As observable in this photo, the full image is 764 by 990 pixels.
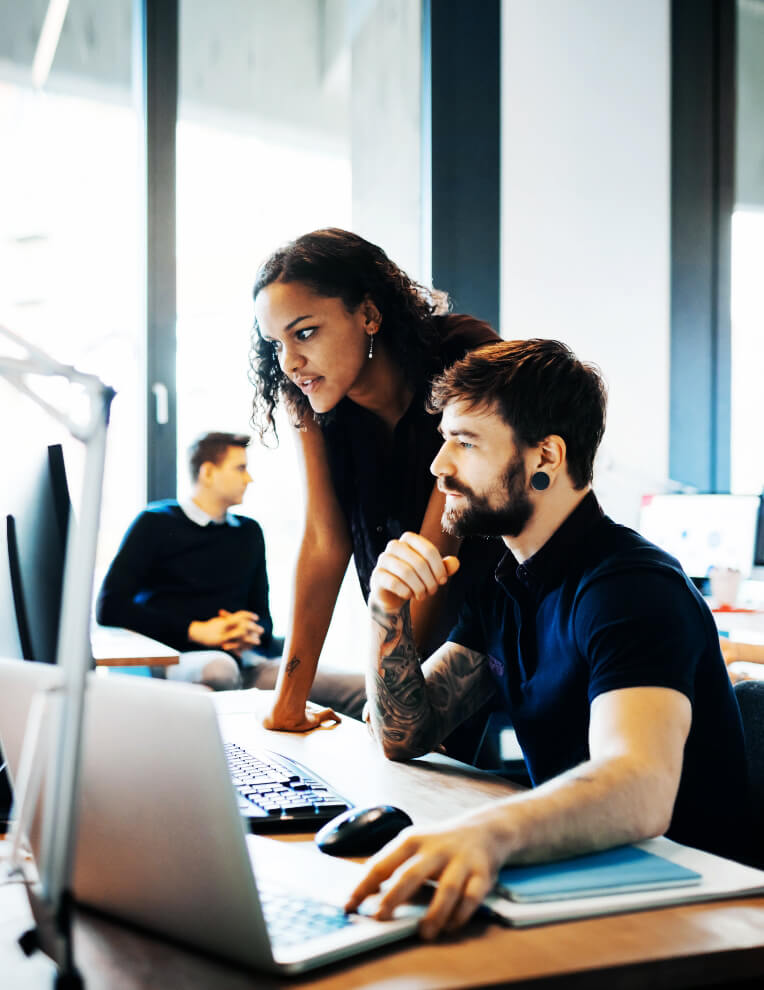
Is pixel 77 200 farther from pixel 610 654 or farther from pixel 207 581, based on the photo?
pixel 610 654

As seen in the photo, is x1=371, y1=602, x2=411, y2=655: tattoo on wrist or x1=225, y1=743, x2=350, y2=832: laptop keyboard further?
x1=371, y1=602, x2=411, y2=655: tattoo on wrist

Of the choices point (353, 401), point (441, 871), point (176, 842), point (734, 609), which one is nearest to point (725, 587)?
point (734, 609)

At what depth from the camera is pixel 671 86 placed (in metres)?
3.91

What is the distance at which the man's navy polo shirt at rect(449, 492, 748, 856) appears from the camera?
964mm

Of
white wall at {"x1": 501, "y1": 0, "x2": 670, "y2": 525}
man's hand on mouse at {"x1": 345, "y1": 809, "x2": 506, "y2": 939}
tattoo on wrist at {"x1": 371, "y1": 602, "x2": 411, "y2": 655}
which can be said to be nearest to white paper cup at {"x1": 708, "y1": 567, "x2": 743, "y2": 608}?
white wall at {"x1": 501, "y1": 0, "x2": 670, "y2": 525}

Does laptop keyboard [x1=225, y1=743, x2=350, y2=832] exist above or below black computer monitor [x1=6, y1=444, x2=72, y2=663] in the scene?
below

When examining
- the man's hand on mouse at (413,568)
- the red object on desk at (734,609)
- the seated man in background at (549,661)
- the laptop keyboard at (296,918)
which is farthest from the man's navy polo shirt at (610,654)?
the red object on desk at (734,609)

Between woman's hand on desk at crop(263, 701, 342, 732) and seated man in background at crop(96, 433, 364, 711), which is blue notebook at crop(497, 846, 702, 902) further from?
seated man in background at crop(96, 433, 364, 711)

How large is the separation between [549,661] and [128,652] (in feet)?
4.86

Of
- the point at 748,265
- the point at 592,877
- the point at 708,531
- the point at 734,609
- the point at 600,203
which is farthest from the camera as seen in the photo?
the point at 748,265

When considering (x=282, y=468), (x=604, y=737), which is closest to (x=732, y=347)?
(x=282, y=468)

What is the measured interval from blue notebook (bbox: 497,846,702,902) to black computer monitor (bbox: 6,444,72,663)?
0.49m

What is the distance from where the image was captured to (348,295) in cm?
161

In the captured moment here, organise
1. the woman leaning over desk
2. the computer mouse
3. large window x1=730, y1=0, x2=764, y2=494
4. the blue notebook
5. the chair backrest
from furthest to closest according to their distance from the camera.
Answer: large window x1=730, y1=0, x2=764, y2=494
the woman leaning over desk
the chair backrest
the computer mouse
the blue notebook
